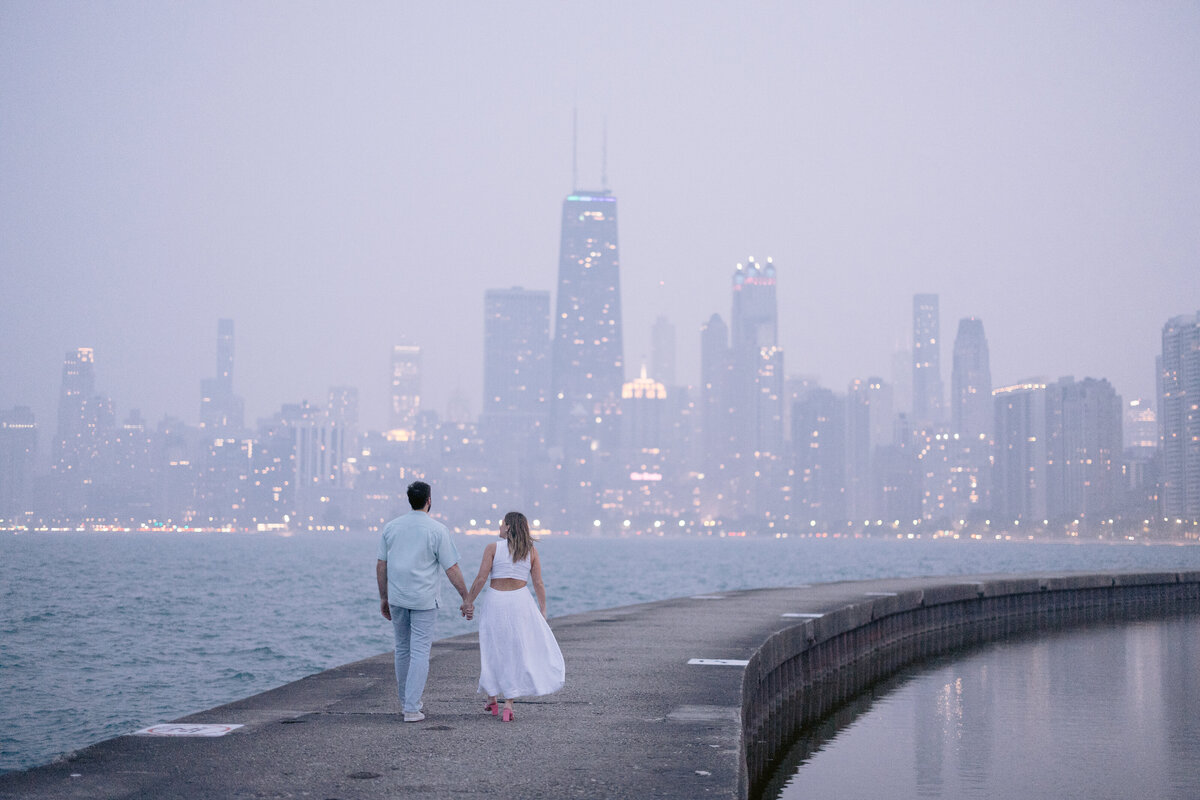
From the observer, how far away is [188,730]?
11.4 m

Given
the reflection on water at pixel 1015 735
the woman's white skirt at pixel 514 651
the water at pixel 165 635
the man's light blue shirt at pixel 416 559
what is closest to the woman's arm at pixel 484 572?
the woman's white skirt at pixel 514 651

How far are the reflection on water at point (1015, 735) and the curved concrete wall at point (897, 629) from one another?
0.66 metres

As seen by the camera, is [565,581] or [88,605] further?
[565,581]

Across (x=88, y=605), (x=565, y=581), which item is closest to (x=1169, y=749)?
(x=88, y=605)

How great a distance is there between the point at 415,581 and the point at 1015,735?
8847mm

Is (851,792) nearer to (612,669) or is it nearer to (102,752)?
(612,669)

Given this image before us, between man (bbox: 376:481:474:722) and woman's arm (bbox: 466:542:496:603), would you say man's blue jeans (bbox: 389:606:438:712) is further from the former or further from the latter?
woman's arm (bbox: 466:542:496:603)

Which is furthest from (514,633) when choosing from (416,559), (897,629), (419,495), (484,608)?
(897,629)

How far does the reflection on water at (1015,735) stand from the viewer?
13.3 metres

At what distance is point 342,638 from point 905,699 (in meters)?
34.4

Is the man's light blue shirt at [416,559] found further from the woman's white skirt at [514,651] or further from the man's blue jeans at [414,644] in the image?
the woman's white skirt at [514,651]

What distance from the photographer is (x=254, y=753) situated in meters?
10.3

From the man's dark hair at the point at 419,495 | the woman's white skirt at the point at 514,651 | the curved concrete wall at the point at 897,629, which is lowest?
the curved concrete wall at the point at 897,629

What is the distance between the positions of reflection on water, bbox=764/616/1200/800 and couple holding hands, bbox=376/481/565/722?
3534mm
